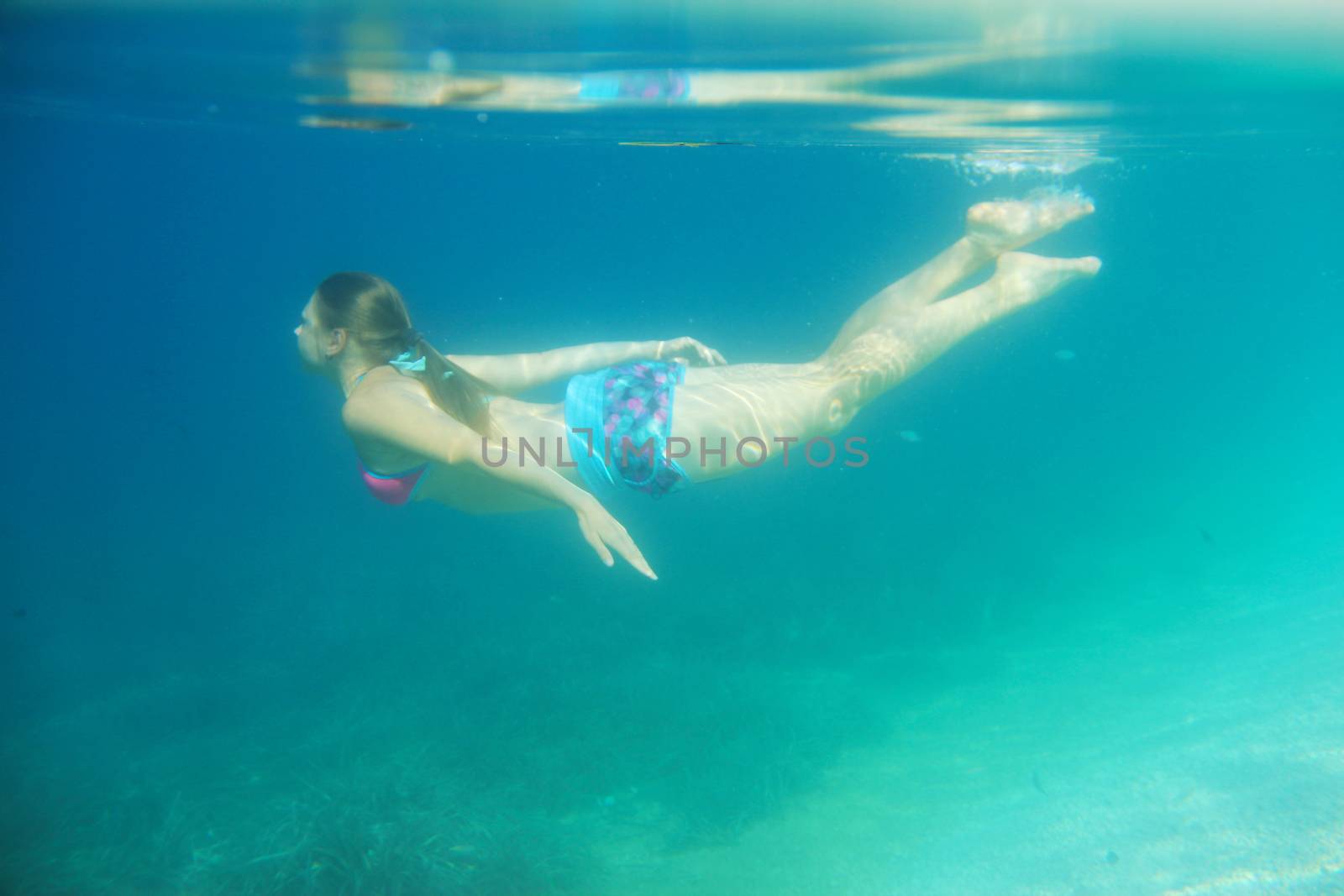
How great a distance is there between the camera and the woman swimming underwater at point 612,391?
9.79 ft

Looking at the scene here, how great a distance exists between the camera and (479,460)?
2.80 metres

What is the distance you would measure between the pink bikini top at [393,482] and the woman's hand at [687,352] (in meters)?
2.23

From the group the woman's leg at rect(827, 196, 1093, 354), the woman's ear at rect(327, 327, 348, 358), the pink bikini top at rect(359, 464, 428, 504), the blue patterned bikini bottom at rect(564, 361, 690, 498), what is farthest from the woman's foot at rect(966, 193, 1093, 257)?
the woman's ear at rect(327, 327, 348, 358)

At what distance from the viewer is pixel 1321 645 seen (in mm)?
9242

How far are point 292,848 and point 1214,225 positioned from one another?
2542 centimetres

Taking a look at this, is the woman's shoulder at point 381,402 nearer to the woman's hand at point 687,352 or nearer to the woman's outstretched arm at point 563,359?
the woman's outstretched arm at point 563,359

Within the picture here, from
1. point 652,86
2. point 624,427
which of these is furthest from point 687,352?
point 652,86

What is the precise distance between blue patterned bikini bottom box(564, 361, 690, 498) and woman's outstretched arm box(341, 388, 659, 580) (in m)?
1.37

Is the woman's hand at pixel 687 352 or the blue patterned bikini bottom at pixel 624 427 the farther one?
the woman's hand at pixel 687 352

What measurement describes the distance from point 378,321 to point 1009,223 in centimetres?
553

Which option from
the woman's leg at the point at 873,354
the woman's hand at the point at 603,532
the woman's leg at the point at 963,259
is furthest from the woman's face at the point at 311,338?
the woman's leg at the point at 963,259

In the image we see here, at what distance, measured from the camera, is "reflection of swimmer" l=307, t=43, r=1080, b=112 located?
6.96 metres

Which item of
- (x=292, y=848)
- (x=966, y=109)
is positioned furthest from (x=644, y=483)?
(x=966, y=109)

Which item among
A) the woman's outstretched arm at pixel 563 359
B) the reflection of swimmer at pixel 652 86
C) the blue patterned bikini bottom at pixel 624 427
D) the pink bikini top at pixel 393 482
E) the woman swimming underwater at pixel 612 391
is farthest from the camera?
the reflection of swimmer at pixel 652 86
